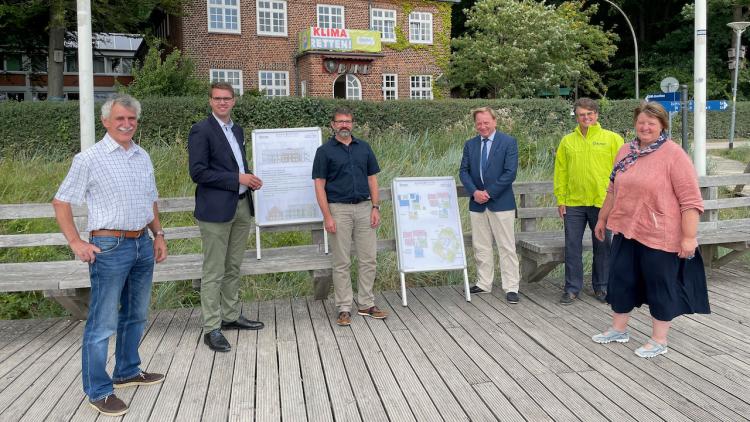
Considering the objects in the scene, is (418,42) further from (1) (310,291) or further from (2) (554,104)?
(1) (310,291)

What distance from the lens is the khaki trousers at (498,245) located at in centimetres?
572

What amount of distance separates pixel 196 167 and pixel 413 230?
2.24m

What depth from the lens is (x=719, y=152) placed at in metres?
21.5

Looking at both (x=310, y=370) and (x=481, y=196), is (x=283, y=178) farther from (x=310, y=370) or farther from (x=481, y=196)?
(x=310, y=370)

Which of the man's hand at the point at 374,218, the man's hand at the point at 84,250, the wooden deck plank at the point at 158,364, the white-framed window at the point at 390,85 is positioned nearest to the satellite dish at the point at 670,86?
the man's hand at the point at 374,218

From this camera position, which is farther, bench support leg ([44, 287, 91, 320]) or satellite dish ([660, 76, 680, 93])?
satellite dish ([660, 76, 680, 93])

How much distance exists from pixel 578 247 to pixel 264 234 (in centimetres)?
348

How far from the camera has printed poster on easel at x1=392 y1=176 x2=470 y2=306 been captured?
228 inches

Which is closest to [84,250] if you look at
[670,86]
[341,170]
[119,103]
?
[119,103]

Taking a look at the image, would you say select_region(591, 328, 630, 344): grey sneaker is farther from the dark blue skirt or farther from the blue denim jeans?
the blue denim jeans

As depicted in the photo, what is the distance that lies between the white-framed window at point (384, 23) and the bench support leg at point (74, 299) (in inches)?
997

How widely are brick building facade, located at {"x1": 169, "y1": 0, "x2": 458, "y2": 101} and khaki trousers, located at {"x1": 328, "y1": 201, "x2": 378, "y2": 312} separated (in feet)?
71.0

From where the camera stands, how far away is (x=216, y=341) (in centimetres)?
452

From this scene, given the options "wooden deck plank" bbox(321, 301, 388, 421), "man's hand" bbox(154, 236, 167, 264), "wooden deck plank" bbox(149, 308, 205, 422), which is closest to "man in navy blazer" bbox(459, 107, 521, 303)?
"wooden deck plank" bbox(321, 301, 388, 421)
